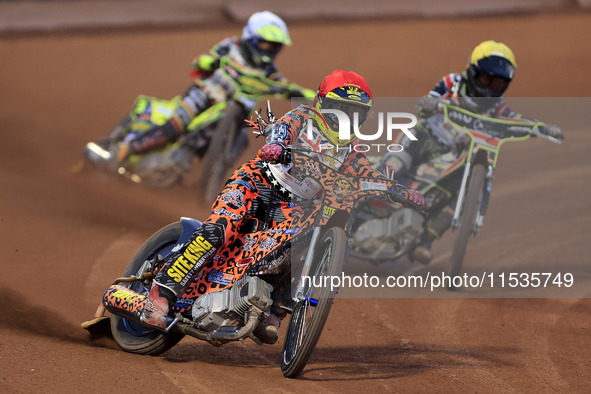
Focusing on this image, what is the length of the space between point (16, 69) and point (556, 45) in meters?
Answer: 11.6

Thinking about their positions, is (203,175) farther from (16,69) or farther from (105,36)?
(105,36)

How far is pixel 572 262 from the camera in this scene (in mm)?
11508

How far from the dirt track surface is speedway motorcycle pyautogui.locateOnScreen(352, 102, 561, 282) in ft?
3.07

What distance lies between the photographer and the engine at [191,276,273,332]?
22.5 ft

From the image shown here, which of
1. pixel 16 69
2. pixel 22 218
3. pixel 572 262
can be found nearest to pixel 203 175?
pixel 22 218

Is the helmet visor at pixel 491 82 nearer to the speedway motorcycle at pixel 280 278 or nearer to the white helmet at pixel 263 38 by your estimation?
the white helmet at pixel 263 38

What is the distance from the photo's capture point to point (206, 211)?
12.9 meters

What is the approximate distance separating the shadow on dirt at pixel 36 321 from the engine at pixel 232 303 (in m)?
1.00

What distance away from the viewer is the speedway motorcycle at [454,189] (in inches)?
397

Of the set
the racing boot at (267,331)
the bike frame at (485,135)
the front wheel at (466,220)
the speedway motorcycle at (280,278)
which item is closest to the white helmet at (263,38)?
the bike frame at (485,135)

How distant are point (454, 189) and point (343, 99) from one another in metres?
3.95

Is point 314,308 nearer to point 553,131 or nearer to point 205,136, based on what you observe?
point 553,131

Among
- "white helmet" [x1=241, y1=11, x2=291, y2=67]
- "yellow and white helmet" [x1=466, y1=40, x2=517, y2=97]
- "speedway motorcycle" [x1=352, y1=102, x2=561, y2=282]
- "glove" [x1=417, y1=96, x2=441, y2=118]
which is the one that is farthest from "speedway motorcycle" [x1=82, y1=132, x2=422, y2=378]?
"white helmet" [x1=241, y1=11, x2=291, y2=67]

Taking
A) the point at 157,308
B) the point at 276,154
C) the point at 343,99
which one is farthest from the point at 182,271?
the point at 343,99
